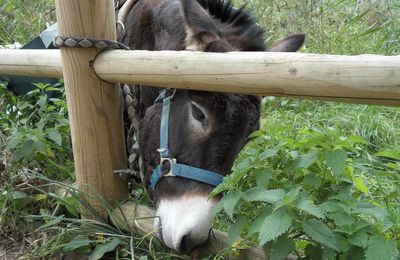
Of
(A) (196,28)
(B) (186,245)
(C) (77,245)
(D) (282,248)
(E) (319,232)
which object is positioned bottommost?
(C) (77,245)

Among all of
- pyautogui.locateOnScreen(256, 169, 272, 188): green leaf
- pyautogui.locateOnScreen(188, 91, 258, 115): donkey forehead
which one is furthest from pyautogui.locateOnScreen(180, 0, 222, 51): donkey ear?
pyautogui.locateOnScreen(256, 169, 272, 188): green leaf

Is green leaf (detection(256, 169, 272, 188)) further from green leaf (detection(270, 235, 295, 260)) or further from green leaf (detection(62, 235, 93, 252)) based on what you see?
green leaf (detection(62, 235, 93, 252))

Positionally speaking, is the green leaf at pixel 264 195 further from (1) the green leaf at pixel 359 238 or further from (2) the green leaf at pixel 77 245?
(2) the green leaf at pixel 77 245

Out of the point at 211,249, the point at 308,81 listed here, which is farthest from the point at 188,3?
the point at 211,249

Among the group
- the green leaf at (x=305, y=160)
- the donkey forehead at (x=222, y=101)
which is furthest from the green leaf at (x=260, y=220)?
the donkey forehead at (x=222, y=101)

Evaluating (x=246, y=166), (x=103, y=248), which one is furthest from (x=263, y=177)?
(x=103, y=248)

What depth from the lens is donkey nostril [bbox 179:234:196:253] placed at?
1818mm

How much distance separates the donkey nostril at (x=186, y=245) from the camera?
1.82m

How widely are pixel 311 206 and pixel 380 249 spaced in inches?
8.5

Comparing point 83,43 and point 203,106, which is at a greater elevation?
point 83,43

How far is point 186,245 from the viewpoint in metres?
1.84

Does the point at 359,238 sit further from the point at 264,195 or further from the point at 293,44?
the point at 293,44

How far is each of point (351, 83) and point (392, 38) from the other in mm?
2561

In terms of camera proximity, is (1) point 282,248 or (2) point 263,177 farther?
(2) point 263,177
